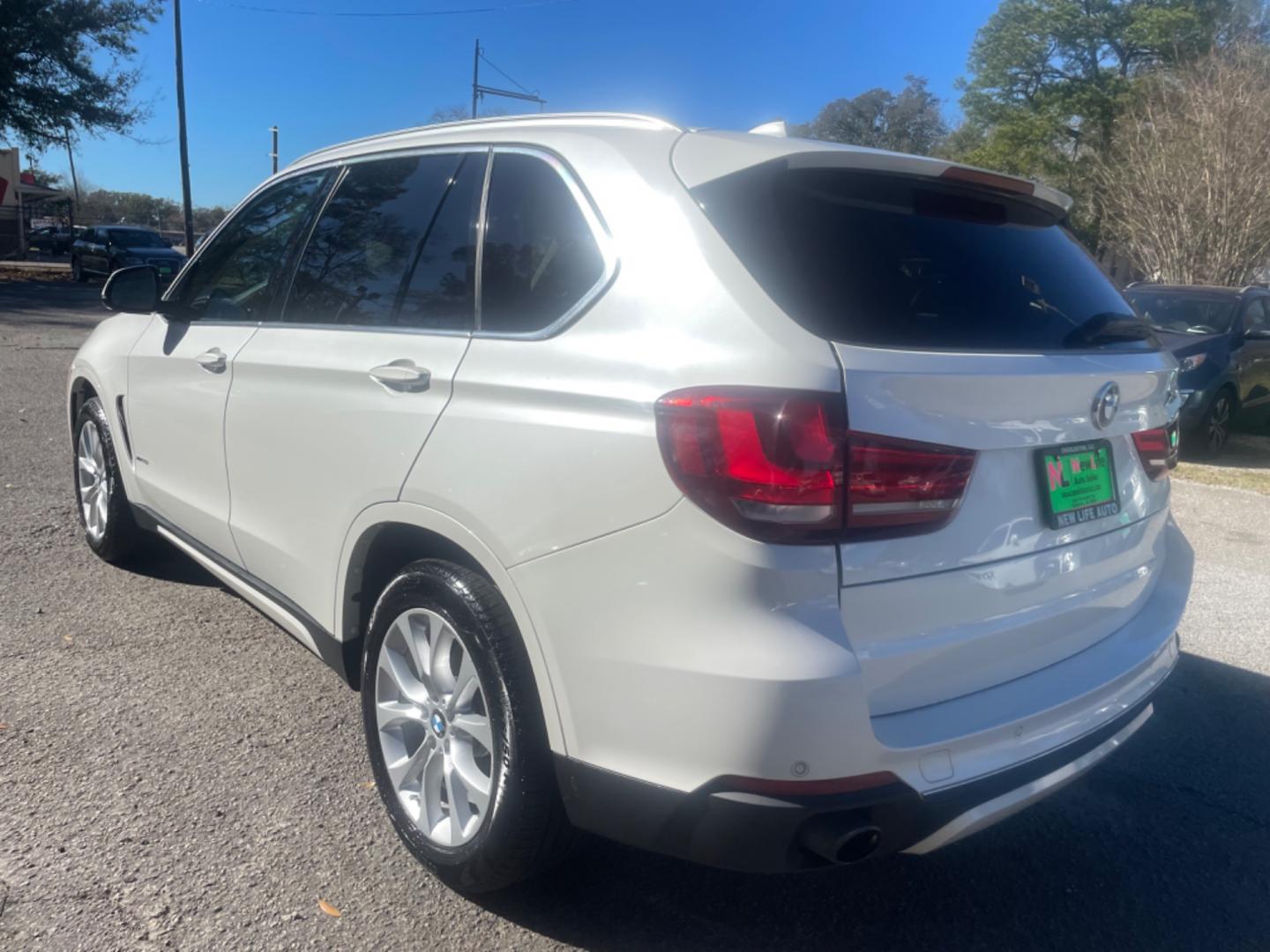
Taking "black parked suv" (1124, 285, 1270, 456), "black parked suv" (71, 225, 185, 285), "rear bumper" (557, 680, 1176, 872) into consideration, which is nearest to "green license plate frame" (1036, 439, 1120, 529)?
"rear bumper" (557, 680, 1176, 872)

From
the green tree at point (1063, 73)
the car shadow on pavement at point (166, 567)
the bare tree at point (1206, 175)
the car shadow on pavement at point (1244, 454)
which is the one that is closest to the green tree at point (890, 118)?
the green tree at point (1063, 73)

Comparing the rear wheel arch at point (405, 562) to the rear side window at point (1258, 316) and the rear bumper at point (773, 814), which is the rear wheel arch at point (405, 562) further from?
the rear side window at point (1258, 316)

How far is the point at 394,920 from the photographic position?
100 inches

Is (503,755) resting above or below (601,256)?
below

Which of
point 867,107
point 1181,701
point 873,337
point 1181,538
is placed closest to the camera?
point 873,337

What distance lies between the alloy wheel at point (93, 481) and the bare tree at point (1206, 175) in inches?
770

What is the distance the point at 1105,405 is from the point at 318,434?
2061mm

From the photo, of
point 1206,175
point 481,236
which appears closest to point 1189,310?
point 481,236

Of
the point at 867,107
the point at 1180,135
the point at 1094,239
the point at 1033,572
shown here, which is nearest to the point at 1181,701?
the point at 1033,572

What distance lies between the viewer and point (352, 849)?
2820 millimetres

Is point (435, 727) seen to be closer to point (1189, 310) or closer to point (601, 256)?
point (601, 256)

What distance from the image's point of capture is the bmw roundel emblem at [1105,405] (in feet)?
7.92

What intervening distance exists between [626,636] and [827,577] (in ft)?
1.36

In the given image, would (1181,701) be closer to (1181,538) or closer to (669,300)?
(1181,538)
